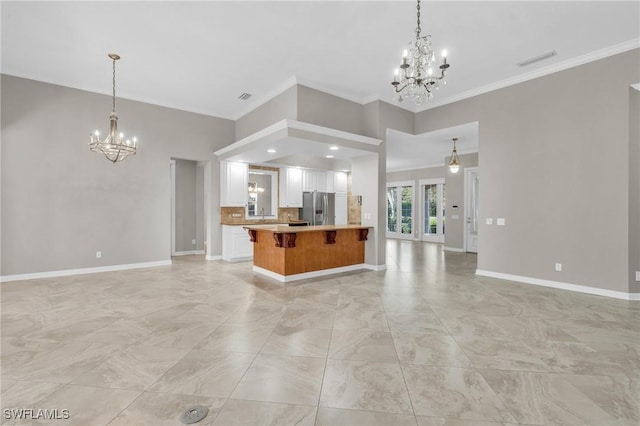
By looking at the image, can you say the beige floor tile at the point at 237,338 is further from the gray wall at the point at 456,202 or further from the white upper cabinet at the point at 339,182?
the gray wall at the point at 456,202

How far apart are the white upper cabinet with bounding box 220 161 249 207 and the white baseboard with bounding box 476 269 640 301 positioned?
5655 millimetres

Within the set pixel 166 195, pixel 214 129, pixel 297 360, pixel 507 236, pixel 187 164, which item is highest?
pixel 214 129

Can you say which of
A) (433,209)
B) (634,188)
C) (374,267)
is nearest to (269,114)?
(374,267)

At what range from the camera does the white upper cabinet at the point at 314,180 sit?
886 centimetres

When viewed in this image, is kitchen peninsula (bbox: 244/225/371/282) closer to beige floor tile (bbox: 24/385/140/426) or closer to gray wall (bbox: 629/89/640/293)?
beige floor tile (bbox: 24/385/140/426)

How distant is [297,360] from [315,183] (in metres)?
6.95

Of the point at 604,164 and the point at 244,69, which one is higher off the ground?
the point at 244,69

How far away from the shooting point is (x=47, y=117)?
5359 millimetres

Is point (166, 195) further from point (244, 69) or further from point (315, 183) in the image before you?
point (315, 183)

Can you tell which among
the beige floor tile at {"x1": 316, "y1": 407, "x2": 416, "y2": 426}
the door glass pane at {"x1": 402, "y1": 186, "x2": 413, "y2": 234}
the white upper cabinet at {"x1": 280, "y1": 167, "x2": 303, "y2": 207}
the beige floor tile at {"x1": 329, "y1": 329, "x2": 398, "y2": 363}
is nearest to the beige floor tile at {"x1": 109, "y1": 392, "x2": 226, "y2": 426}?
the beige floor tile at {"x1": 316, "y1": 407, "x2": 416, "y2": 426}

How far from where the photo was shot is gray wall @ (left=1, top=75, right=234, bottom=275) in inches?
201

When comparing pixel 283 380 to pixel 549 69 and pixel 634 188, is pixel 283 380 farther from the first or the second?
pixel 549 69

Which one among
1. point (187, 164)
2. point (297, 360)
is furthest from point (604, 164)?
point (187, 164)

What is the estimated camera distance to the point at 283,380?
216cm
